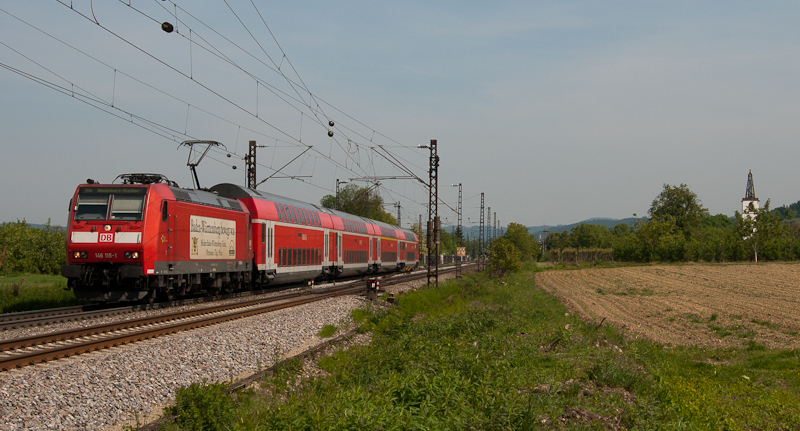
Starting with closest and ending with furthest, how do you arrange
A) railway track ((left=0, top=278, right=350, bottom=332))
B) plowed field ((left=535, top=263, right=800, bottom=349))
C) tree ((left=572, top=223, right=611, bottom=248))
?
railway track ((left=0, top=278, right=350, bottom=332)), plowed field ((left=535, top=263, right=800, bottom=349)), tree ((left=572, top=223, right=611, bottom=248))

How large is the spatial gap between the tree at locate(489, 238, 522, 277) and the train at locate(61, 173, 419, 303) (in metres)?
18.7

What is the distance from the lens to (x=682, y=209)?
4540 inches

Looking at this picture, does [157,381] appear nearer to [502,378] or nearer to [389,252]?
[502,378]

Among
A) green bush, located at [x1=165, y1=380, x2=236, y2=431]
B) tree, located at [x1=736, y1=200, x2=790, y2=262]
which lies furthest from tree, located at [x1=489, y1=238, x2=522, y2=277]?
tree, located at [x1=736, y1=200, x2=790, y2=262]

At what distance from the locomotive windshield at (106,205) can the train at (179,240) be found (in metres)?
0.03

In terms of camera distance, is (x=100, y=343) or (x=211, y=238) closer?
(x=100, y=343)

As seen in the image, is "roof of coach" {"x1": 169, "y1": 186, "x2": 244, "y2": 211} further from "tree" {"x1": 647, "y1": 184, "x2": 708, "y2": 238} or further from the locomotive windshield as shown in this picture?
"tree" {"x1": 647, "y1": 184, "x2": 708, "y2": 238}

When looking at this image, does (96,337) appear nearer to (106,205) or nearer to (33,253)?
(106,205)

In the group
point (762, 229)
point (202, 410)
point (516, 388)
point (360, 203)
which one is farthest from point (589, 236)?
point (202, 410)

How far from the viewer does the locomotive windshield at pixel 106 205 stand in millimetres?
16625

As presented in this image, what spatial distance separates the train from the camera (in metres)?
16.5

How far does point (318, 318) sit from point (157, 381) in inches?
322

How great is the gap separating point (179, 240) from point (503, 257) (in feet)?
102

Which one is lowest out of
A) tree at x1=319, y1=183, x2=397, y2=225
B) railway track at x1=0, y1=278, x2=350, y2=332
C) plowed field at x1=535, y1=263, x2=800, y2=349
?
plowed field at x1=535, y1=263, x2=800, y2=349
